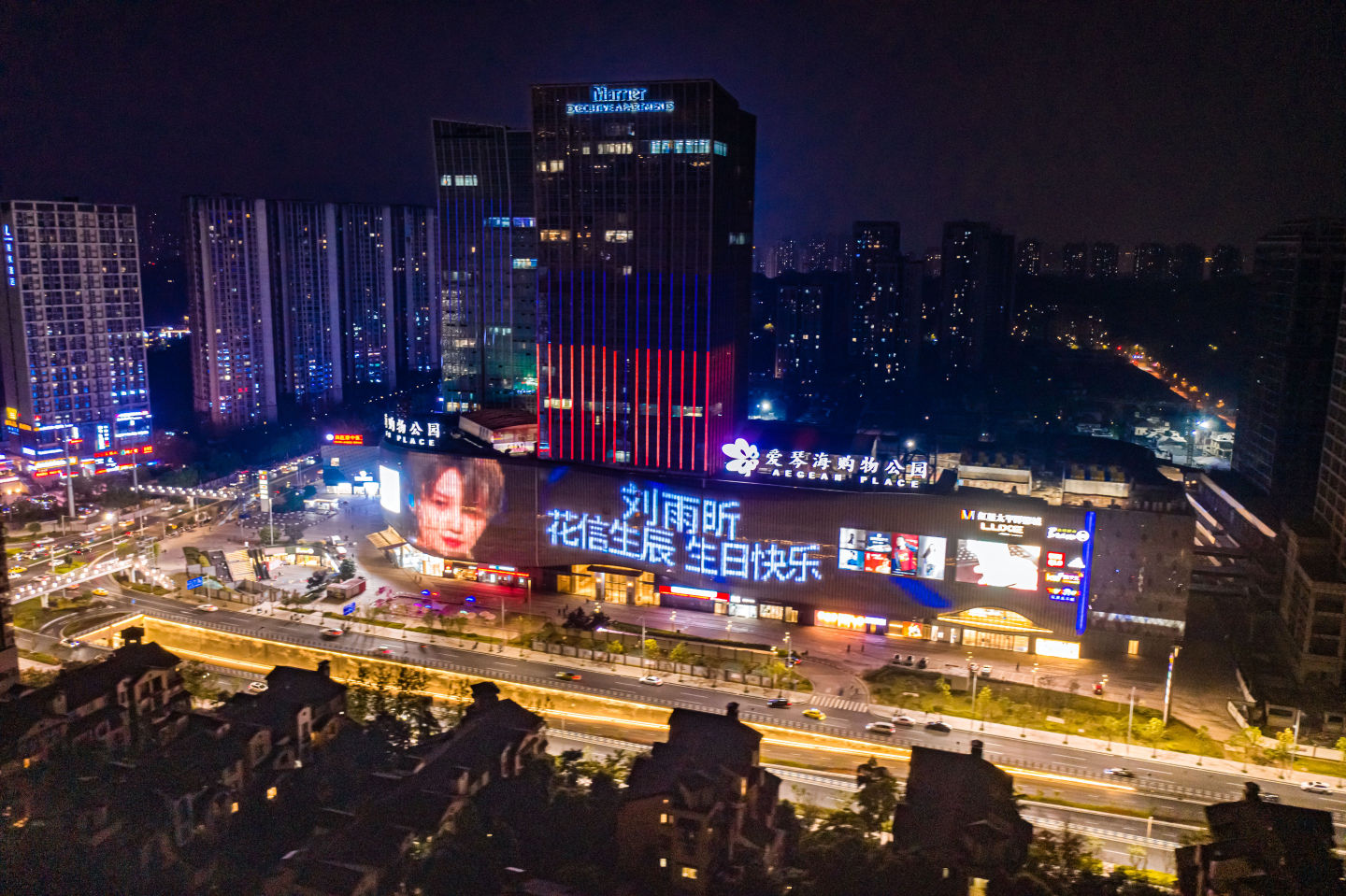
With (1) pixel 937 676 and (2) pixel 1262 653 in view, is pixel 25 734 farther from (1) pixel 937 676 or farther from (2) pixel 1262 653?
(2) pixel 1262 653

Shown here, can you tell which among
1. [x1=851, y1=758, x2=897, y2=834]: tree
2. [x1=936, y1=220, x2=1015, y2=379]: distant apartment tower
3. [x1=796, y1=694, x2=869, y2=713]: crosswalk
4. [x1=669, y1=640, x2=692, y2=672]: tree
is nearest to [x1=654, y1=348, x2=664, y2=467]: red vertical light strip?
[x1=669, y1=640, x2=692, y2=672]: tree

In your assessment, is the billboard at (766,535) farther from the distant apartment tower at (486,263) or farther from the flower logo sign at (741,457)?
the distant apartment tower at (486,263)

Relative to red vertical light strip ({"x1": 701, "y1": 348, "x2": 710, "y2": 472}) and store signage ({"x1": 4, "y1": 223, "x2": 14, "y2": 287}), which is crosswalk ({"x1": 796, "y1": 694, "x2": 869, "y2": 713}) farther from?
store signage ({"x1": 4, "y1": 223, "x2": 14, "y2": 287})

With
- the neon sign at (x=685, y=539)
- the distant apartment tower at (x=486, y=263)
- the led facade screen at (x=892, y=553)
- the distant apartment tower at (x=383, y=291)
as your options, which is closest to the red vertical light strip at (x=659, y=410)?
the neon sign at (x=685, y=539)

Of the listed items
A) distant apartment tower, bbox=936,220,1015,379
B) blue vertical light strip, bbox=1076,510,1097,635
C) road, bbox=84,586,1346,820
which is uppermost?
distant apartment tower, bbox=936,220,1015,379

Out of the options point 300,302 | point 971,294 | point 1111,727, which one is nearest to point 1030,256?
point 971,294

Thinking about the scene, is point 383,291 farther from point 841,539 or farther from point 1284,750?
point 1284,750

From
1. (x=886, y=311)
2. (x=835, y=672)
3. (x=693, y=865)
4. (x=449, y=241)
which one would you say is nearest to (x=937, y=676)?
(x=835, y=672)
